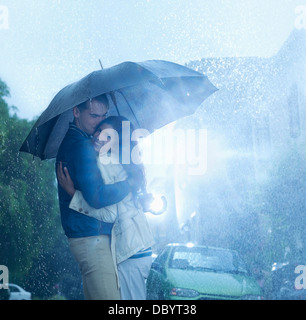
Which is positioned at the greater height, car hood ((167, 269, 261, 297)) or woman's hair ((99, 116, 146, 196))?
woman's hair ((99, 116, 146, 196))

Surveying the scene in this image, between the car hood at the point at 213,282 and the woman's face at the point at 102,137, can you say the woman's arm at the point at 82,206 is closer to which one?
the woman's face at the point at 102,137

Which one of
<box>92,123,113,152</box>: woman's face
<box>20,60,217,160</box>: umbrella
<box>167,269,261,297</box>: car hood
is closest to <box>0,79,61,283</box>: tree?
<box>167,269,261,297</box>: car hood

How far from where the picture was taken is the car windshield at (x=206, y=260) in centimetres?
627

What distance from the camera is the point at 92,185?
2426 millimetres

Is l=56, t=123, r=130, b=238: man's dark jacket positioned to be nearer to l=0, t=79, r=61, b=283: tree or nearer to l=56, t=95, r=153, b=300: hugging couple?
l=56, t=95, r=153, b=300: hugging couple

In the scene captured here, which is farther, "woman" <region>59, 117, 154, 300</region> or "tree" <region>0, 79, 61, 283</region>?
"tree" <region>0, 79, 61, 283</region>

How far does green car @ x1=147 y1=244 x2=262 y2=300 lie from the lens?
5.54 meters

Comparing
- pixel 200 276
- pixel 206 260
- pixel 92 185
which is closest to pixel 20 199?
pixel 206 260

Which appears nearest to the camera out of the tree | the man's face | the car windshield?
the man's face

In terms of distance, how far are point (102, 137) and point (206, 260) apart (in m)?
4.15

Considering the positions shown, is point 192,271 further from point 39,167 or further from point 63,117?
point 39,167

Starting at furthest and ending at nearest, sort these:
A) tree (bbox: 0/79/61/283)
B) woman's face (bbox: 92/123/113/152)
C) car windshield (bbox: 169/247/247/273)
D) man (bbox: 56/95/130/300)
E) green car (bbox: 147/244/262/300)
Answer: tree (bbox: 0/79/61/283)
car windshield (bbox: 169/247/247/273)
green car (bbox: 147/244/262/300)
woman's face (bbox: 92/123/113/152)
man (bbox: 56/95/130/300)

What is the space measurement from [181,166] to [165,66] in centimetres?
3402

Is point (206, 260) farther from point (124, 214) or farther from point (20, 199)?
point (20, 199)
